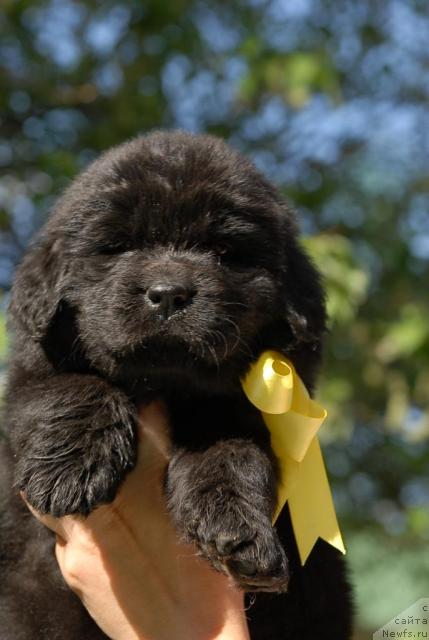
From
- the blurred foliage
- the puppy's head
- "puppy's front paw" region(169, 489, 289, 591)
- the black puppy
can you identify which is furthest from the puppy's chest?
the blurred foliage

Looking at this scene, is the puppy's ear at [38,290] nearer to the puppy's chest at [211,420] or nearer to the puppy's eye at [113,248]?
the puppy's eye at [113,248]

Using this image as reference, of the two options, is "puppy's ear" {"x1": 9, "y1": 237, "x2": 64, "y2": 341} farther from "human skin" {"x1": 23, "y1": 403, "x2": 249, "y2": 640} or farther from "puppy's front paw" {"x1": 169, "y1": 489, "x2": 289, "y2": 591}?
"puppy's front paw" {"x1": 169, "y1": 489, "x2": 289, "y2": 591}

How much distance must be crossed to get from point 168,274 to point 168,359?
0.26 metres

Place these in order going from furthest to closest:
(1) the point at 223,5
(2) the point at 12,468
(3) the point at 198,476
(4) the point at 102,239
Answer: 1. (1) the point at 223,5
2. (2) the point at 12,468
3. (4) the point at 102,239
4. (3) the point at 198,476

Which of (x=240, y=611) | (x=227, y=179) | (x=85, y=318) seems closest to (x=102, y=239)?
(x=85, y=318)

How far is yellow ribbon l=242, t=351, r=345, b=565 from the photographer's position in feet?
8.73

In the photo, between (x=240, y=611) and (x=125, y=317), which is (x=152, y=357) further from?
(x=240, y=611)

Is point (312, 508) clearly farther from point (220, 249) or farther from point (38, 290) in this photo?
point (38, 290)

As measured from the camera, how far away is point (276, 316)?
2.87m

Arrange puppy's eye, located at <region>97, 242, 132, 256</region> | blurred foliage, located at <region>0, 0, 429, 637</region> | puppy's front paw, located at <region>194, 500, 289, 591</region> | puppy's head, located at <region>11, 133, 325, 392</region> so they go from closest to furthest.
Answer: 1. puppy's front paw, located at <region>194, 500, 289, 591</region>
2. puppy's head, located at <region>11, 133, 325, 392</region>
3. puppy's eye, located at <region>97, 242, 132, 256</region>
4. blurred foliage, located at <region>0, 0, 429, 637</region>

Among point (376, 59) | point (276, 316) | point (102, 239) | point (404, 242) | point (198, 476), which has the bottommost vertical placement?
point (404, 242)

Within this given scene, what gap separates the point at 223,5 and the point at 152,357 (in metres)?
5.61

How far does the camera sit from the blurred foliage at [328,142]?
657cm

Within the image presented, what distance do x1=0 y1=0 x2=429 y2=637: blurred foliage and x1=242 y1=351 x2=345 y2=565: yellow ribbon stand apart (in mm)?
2497
